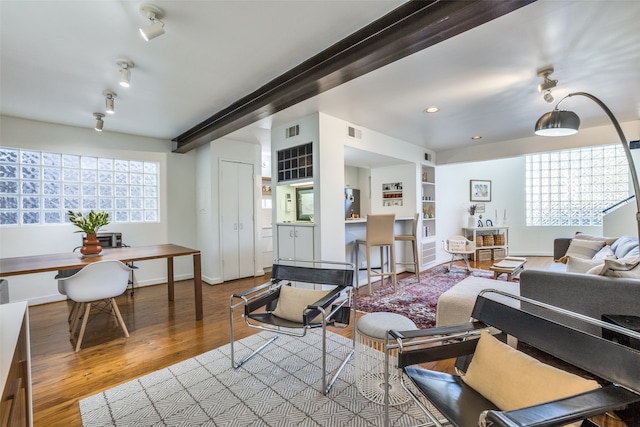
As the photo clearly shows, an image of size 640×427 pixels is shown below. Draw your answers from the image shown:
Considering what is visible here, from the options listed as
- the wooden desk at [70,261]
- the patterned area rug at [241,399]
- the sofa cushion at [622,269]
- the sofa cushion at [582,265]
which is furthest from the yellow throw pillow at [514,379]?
the wooden desk at [70,261]

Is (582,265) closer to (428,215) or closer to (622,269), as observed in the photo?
(622,269)

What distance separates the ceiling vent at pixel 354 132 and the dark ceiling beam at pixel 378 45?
127cm

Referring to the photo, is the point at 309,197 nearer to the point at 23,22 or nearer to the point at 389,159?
the point at 389,159

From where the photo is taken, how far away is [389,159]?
4.85m

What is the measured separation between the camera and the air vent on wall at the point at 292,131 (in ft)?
11.9

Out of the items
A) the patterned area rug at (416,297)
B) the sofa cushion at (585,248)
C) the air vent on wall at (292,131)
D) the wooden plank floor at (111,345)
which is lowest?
the wooden plank floor at (111,345)

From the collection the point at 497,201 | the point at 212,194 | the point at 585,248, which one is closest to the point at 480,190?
the point at 497,201

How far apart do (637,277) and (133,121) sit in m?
5.18

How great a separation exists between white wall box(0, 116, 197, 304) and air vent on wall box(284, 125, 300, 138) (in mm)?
A: 2186

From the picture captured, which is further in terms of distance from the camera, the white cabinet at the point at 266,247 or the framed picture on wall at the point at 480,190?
the framed picture on wall at the point at 480,190

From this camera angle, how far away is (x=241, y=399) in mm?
1747

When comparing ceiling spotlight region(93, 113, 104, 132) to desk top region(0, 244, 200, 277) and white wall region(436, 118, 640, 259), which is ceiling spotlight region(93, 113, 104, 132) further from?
white wall region(436, 118, 640, 259)

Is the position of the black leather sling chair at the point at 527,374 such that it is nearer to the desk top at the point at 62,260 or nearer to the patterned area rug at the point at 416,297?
the patterned area rug at the point at 416,297

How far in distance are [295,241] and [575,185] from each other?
6.93 metres
